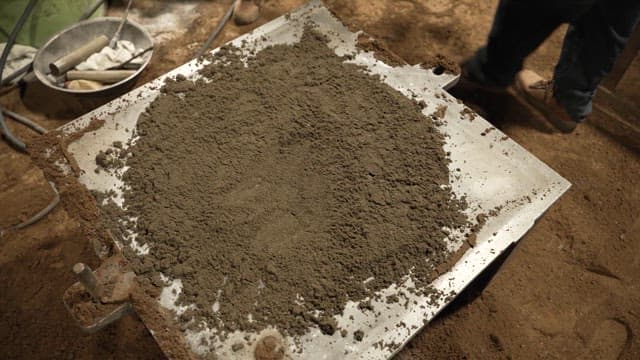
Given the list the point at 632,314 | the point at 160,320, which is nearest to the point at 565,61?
the point at 632,314

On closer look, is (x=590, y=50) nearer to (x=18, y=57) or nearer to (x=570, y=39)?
(x=570, y=39)

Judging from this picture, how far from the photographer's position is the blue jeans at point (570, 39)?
6.20ft

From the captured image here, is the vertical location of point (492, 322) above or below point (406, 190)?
below

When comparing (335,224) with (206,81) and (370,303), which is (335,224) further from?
(206,81)

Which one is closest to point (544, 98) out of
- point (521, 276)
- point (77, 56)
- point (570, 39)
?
point (570, 39)

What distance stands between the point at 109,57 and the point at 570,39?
235 centimetres

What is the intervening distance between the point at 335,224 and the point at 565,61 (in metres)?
1.61

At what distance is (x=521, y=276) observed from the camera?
2.03 meters

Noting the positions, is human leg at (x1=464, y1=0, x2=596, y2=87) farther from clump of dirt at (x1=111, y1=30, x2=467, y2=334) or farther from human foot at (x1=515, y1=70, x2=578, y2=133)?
clump of dirt at (x1=111, y1=30, x2=467, y2=334)

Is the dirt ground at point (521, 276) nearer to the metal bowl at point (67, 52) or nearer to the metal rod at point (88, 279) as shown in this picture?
the metal bowl at point (67, 52)

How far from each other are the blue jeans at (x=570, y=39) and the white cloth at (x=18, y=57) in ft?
8.46

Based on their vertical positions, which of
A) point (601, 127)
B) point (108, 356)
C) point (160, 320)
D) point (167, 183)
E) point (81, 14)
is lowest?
point (108, 356)

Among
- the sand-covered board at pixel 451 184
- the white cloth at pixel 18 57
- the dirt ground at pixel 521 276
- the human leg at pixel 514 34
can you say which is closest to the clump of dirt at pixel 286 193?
the sand-covered board at pixel 451 184

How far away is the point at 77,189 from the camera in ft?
4.48
